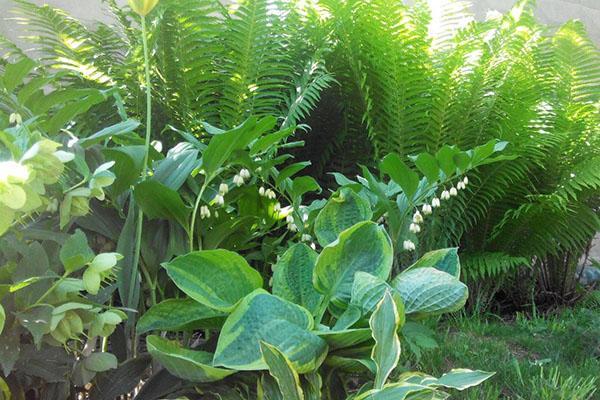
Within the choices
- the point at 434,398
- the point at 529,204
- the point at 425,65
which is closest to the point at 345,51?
the point at 425,65

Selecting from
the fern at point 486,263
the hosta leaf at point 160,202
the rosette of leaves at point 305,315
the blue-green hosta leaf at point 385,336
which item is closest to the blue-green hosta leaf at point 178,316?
the rosette of leaves at point 305,315

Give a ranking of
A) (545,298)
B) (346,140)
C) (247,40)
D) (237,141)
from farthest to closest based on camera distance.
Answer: (545,298)
(346,140)
(247,40)
(237,141)

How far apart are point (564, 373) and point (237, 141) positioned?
1035 mm

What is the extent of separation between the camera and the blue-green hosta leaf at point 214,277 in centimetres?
82

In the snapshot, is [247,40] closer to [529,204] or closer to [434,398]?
[529,204]

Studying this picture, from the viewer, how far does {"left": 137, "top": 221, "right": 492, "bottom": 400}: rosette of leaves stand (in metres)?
0.75

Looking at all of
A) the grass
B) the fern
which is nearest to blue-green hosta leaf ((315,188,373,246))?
the grass

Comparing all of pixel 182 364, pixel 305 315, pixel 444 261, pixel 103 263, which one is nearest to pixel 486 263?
pixel 444 261

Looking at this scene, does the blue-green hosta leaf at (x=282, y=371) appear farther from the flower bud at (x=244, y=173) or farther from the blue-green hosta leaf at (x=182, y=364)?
the flower bud at (x=244, y=173)

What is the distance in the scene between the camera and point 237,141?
895 millimetres

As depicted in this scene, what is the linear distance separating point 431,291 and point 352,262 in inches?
4.8

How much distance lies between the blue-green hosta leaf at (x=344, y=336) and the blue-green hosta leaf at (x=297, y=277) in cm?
10

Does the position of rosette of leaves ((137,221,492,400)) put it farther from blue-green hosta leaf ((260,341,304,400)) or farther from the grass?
the grass

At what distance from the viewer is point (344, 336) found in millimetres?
786
